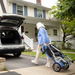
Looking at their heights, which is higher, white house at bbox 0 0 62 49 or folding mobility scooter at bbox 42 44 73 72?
white house at bbox 0 0 62 49

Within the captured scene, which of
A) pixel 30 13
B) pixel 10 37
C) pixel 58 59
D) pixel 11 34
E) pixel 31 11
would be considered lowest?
pixel 58 59

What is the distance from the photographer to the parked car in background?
6120 millimetres

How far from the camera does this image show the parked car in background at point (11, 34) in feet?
20.1

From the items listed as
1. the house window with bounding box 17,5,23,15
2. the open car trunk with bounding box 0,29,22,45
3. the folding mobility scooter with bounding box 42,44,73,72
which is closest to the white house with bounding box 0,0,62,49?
the house window with bounding box 17,5,23,15

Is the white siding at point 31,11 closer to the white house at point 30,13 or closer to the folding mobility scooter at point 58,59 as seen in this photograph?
the white house at point 30,13

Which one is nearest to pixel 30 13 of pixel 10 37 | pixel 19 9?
pixel 19 9

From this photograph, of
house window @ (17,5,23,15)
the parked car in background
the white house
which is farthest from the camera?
house window @ (17,5,23,15)

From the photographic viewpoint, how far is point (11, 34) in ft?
24.2

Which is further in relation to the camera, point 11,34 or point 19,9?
point 19,9

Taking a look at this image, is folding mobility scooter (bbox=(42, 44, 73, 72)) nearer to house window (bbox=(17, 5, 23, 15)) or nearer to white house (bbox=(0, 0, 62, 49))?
white house (bbox=(0, 0, 62, 49))

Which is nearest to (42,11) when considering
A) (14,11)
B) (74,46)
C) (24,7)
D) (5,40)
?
(24,7)

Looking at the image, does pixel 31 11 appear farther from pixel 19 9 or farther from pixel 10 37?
pixel 10 37

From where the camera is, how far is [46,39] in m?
5.01

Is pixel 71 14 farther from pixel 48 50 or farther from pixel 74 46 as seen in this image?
pixel 48 50
